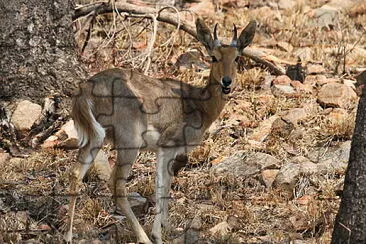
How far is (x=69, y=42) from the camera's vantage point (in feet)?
31.8

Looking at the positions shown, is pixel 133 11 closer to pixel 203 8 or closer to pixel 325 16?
pixel 203 8

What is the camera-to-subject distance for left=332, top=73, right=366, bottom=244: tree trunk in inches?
242

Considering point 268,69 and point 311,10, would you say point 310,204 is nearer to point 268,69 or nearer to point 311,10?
point 268,69

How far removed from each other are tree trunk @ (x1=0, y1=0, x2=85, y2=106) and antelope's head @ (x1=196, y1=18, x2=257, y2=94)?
212 centimetres

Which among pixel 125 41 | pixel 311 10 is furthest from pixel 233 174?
pixel 311 10

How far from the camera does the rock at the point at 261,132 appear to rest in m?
9.51

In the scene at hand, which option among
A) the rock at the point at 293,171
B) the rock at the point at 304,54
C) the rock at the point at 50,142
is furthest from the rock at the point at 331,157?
the rock at the point at 304,54

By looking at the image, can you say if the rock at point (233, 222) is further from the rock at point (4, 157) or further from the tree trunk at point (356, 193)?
the rock at point (4, 157)

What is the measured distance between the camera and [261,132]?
961 centimetres

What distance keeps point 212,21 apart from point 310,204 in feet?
19.2

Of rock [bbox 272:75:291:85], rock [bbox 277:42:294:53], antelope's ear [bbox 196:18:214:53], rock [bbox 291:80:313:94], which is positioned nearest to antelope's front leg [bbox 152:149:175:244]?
antelope's ear [bbox 196:18:214:53]

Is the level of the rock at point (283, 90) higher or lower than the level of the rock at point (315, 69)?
lower

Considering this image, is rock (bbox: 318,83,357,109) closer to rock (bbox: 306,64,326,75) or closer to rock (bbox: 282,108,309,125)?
rock (bbox: 282,108,309,125)

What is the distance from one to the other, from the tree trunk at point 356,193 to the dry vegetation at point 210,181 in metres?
0.92
